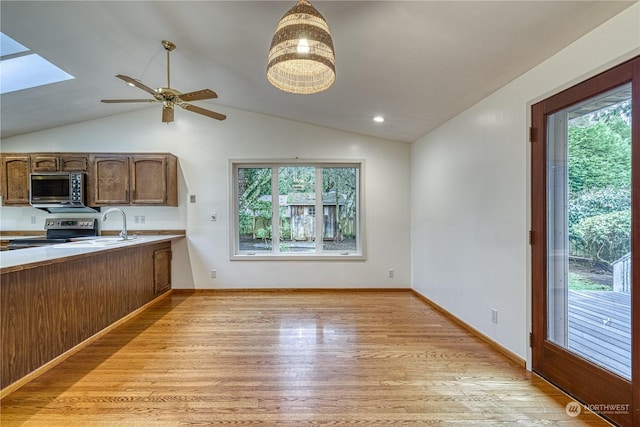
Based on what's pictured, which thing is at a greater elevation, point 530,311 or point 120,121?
point 120,121

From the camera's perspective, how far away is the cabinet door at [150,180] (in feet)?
13.6

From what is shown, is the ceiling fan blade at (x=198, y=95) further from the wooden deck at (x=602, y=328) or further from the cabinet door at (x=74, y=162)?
the wooden deck at (x=602, y=328)

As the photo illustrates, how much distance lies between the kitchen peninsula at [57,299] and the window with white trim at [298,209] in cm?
163

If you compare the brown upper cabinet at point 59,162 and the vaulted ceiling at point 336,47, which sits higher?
the vaulted ceiling at point 336,47

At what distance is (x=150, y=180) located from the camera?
13.7ft

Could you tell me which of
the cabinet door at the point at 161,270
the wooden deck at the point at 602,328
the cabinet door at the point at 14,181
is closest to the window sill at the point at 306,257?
the cabinet door at the point at 161,270

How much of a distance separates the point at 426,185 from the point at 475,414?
9.31 feet

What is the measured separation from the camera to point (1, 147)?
439 centimetres

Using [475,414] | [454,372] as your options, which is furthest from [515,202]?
[475,414]

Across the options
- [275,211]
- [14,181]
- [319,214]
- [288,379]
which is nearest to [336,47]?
[288,379]

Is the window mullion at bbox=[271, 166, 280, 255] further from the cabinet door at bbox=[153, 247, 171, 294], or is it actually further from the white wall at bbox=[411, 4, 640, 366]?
the white wall at bbox=[411, 4, 640, 366]

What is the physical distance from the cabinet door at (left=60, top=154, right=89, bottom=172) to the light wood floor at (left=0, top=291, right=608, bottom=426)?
7.88 ft

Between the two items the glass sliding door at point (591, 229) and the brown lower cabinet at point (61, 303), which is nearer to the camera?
the glass sliding door at point (591, 229)

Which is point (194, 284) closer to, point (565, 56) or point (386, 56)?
point (386, 56)
